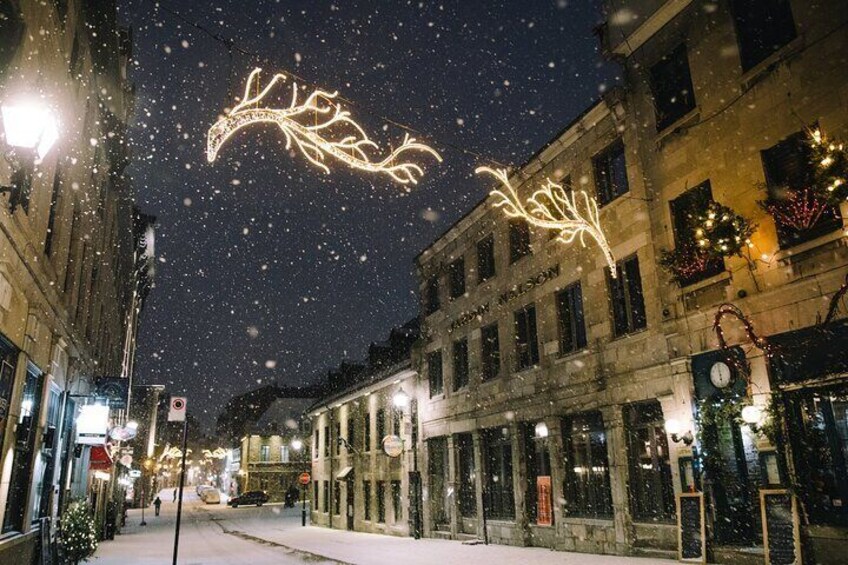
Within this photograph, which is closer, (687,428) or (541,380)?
(687,428)

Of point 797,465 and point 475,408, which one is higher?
point 475,408

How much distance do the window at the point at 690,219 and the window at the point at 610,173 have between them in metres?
2.10

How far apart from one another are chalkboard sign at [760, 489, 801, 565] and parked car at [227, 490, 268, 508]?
55.7 meters

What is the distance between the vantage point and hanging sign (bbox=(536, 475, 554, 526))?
54.0 ft

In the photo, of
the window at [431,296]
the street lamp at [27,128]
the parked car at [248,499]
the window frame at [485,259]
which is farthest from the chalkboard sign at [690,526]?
the parked car at [248,499]

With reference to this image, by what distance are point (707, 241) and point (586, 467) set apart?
23.4ft

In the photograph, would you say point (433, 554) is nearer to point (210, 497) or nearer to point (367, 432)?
point (367, 432)

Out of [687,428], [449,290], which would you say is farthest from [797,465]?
[449,290]

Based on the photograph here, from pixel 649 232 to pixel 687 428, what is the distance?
4513mm

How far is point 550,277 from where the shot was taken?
57.4ft

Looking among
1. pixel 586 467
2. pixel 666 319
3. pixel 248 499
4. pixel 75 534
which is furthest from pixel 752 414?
pixel 248 499

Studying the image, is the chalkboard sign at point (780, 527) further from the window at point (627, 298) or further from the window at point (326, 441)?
the window at point (326, 441)

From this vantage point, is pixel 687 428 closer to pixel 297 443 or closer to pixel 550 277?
pixel 550 277

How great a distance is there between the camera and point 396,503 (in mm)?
25750
